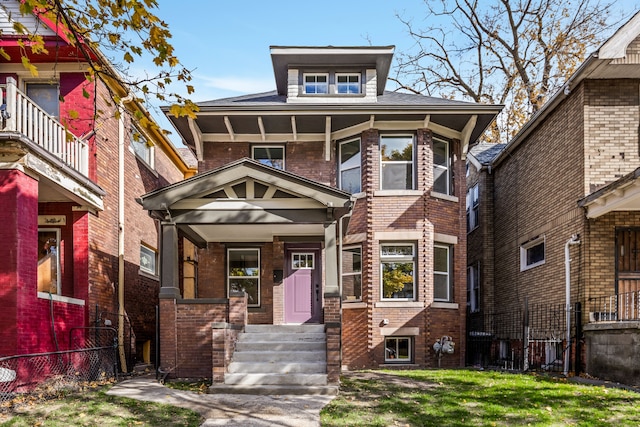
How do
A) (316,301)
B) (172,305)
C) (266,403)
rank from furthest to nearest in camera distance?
(316,301) < (172,305) < (266,403)

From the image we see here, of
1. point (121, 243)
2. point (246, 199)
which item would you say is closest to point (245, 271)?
point (121, 243)

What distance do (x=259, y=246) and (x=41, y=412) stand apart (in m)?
8.14

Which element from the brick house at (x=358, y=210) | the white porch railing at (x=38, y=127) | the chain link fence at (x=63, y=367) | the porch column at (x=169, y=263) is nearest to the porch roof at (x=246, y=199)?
the porch column at (x=169, y=263)

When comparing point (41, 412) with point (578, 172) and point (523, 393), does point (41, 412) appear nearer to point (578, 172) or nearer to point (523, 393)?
point (523, 393)

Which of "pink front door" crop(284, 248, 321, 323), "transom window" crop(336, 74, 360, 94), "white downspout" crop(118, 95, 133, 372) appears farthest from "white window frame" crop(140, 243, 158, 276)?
"transom window" crop(336, 74, 360, 94)

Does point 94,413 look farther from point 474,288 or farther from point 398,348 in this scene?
point 474,288

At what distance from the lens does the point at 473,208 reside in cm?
1997

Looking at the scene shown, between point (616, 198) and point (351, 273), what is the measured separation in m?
6.85

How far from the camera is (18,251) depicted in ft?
31.6

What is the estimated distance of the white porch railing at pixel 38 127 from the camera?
9.66m

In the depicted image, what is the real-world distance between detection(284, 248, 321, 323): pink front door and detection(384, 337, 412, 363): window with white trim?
2049 mm

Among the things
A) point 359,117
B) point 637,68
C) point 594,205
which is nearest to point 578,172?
point 594,205

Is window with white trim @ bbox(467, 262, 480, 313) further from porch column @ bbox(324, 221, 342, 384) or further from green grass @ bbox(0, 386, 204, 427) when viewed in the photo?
green grass @ bbox(0, 386, 204, 427)

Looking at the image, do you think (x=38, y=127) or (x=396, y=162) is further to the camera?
(x=396, y=162)
